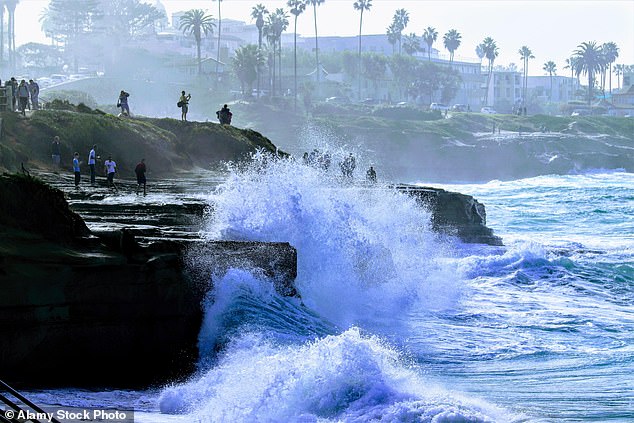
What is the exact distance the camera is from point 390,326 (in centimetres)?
1742

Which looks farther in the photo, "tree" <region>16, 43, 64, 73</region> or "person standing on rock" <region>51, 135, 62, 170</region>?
"tree" <region>16, 43, 64, 73</region>

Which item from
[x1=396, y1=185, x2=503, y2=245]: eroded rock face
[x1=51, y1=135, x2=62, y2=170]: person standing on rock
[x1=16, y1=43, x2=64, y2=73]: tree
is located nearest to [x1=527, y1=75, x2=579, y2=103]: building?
[x1=16, y1=43, x2=64, y2=73]: tree

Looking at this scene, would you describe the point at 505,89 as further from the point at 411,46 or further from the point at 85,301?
the point at 85,301

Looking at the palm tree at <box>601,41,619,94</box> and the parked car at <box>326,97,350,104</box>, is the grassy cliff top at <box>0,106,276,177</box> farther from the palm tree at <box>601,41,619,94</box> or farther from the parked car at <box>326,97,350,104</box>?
the palm tree at <box>601,41,619,94</box>

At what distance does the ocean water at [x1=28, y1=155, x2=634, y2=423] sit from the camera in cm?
1159

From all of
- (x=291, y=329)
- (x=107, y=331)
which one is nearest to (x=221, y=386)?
(x=107, y=331)

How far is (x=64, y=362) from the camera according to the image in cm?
1311

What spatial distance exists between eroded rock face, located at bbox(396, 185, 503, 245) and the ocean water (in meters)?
0.75

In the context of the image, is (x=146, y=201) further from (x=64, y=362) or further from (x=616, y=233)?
(x=616, y=233)

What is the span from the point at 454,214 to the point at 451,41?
11195cm

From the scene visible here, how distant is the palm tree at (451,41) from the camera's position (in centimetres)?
13862

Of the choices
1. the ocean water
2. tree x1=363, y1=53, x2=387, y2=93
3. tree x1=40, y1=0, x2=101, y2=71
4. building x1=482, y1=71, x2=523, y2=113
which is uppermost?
tree x1=40, y1=0, x2=101, y2=71

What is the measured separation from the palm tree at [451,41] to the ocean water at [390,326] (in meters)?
111

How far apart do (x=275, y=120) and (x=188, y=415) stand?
78.6 meters
